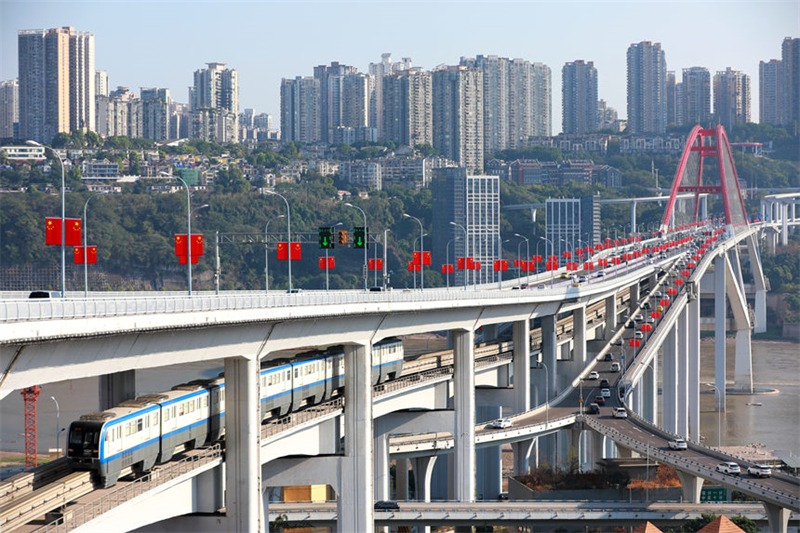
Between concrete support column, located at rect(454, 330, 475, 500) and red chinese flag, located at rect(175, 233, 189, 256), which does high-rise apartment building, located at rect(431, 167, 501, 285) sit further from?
red chinese flag, located at rect(175, 233, 189, 256)

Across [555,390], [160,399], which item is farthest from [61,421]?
[160,399]

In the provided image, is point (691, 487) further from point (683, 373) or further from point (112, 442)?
point (683, 373)

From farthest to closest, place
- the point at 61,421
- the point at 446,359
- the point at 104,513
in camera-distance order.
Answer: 1. the point at 61,421
2. the point at 446,359
3. the point at 104,513

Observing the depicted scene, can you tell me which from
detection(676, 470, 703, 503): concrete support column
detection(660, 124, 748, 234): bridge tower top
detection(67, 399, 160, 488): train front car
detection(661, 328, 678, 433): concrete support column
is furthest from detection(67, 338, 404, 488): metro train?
detection(660, 124, 748, 234): bridge tower top

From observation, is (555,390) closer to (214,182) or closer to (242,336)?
(242,336)

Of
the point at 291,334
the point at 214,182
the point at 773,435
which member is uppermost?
the point at 214,182

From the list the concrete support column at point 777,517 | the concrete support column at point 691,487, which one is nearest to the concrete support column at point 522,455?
the concrete support column at point 691,487
